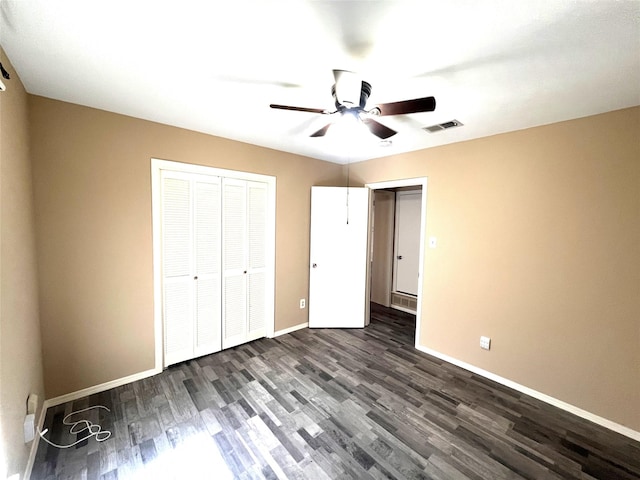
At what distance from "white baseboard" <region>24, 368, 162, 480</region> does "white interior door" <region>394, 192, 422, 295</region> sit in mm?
3850

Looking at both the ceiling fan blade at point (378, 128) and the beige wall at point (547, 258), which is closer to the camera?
the ceiling fan blade at point (378, 128)

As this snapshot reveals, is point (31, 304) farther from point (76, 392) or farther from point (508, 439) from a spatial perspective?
point (508, 439)

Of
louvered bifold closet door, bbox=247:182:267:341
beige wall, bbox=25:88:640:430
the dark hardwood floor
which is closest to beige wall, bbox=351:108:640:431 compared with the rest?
beige wall, bbox=25:88:640:430

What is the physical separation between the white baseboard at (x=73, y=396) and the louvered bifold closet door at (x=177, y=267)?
0.24 meters

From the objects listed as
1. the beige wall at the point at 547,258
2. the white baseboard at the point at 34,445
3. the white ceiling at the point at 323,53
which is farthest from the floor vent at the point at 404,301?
the white baseboard at the point at 34,445

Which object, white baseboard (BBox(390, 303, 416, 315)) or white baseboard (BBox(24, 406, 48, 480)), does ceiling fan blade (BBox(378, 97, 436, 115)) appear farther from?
white baseboard (BBox(390, 303, 416, 315))

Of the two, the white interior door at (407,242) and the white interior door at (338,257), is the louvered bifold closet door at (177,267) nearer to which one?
the white interior door at (338,257)

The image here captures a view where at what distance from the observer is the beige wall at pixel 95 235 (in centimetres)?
201

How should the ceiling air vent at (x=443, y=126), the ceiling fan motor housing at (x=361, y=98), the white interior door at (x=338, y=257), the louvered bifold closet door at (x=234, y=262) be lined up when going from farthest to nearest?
the white interior door at (x=338, y=257) < the louvered bifold closet door at (x=234, y=262) < the ceiling air vent at (x=443, y=126) < the ceiling fan motor housing at (x=361, y=98)

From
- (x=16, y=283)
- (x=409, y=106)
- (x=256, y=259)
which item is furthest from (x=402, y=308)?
(x=16, y=283)

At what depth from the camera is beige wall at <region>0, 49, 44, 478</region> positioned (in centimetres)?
129

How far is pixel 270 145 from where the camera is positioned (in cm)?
314

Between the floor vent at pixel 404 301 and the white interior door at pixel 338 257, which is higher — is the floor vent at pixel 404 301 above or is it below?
Answer: below

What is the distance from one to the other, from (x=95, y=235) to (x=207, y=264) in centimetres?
100
